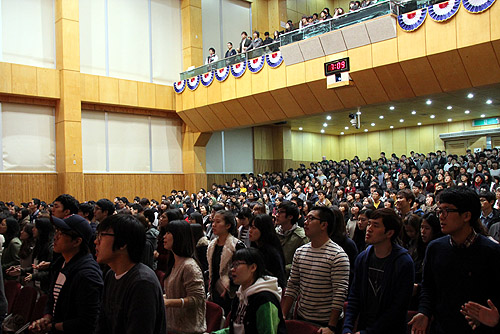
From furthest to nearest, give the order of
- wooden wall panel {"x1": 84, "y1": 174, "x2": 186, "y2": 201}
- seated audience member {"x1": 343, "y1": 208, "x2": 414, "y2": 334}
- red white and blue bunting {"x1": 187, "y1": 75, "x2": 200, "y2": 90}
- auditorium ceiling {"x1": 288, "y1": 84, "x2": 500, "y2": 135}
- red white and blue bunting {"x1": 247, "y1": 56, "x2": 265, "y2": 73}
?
red white and blue bunting {"x1": 187, "y1": 75, "x2": 200, "y2": 90} < auditorium ceiling {"x1": 288, "y1": 84, "x2": 500, "y2": 135} < wooden wall panel {"x1": 84, "y1": 174, "x2": 186, "y2": 201} < red white and blue bunting {"x1": 247, "y1": 56, "x2": 265, "y2": 73} < seated audience member {"x1": 343, "y1": 208, "x2": 414, "y2": 334}

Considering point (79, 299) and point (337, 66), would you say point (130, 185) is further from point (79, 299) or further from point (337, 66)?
point (79, 299)

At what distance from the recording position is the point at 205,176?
1609cm

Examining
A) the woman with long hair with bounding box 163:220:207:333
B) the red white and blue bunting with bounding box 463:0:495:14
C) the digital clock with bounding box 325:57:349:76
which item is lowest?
the woman with long hair with bounding box 163:220:207:333

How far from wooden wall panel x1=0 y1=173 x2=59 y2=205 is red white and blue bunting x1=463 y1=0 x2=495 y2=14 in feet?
39.7

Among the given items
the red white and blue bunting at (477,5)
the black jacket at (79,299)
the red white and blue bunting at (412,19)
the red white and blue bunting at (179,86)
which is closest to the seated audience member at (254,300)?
the black jacket at (79,299)

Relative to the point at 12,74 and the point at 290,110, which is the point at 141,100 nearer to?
the point at 12,74

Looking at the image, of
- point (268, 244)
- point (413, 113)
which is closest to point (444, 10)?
point (268, 244)

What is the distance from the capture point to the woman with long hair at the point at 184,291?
2.63 meters

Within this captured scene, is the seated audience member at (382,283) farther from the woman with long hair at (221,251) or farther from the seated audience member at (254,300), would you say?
the woman with long hair at (221,251)

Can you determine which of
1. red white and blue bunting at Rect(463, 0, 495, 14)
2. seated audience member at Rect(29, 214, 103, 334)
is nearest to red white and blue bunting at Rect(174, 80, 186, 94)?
red white and blue bunting at Rect(463, 0, 495, 14)

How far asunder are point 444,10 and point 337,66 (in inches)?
108

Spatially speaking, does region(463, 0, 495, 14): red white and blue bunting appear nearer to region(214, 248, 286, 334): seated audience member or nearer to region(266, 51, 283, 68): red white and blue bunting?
region(266, 51, 283, 68): red white and blue bunting

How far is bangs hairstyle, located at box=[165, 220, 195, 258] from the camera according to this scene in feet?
9.04

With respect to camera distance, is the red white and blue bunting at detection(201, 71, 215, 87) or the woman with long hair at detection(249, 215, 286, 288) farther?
the red white and blue bunting at detection(201, 71, 215, 87)
